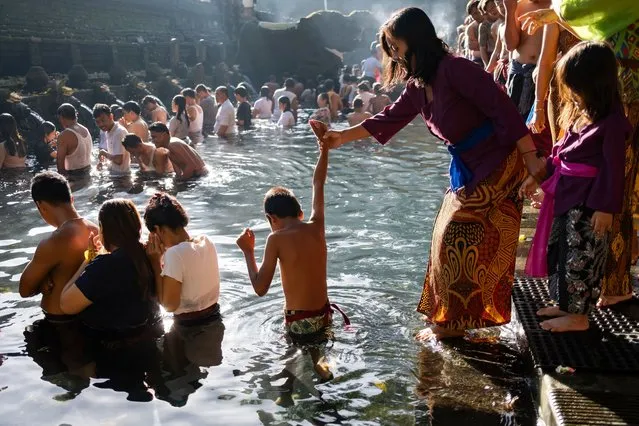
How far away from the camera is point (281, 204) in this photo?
442 centimetres

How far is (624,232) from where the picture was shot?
12.1ft

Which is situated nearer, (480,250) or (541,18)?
(480,250)

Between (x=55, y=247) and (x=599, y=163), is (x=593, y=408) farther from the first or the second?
(x=55, y=247)

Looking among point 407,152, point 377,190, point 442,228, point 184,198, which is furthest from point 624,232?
point 407,152

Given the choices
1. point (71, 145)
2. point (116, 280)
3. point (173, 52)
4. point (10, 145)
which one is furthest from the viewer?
point (173, 52)

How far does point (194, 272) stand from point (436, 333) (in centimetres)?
170

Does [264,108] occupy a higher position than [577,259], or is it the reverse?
[577,259]

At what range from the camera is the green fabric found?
3584 millimetres

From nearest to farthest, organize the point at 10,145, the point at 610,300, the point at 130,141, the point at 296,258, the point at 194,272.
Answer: the point at 610,300 < the point at 296,258 < the point at 194,272 < the point at 130,141 < the point at 10,145

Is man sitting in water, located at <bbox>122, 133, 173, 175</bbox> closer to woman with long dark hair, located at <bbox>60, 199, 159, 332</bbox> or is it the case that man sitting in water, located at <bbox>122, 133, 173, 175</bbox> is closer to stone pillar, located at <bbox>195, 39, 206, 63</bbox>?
woman with long dark hair, located at <bbox>60, 199, 159, 332</bbox>

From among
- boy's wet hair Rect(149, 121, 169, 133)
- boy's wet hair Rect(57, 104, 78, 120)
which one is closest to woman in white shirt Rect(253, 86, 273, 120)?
boy's wet hair Rect(57, 104, 78, 120)

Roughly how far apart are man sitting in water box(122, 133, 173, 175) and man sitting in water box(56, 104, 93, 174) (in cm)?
107

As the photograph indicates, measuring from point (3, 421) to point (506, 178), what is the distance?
297 cm

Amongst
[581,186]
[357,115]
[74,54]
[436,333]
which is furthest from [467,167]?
[74,54]
